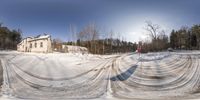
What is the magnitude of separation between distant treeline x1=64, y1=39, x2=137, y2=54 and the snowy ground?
247 centimetres

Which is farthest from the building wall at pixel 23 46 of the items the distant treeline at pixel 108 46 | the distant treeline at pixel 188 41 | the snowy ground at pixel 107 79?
the distant treeline at pixel 188 41

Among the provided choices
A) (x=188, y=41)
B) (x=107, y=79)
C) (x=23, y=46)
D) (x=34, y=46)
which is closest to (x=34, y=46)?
(x=34, y=46)

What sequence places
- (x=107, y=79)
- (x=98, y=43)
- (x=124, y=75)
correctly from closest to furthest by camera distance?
(x=107, y=79), (x=124, y=75), (x=98, y=43)

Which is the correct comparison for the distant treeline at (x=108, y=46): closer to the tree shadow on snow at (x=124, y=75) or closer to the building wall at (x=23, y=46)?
the building wall at (x=23, y=46)

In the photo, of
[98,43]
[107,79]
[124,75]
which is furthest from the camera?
[98,43]

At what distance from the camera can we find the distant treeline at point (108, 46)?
1310 centimetres

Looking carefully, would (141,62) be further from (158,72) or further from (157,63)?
(158,72)

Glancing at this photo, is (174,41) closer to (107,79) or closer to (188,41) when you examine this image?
(188,41)

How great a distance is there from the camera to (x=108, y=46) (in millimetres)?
15062

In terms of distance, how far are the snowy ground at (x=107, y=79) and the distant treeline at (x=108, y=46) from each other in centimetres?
247

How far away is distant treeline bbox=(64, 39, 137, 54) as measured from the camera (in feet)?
43.0

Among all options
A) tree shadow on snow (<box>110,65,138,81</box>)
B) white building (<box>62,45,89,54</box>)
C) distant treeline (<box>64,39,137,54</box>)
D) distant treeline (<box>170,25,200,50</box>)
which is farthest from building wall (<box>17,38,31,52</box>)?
distant treeline (<box>170,25,200,50</box>)

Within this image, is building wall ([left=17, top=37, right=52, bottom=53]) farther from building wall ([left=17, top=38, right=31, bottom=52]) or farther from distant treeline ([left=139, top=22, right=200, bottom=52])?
distant treeline ([left=139, top=22, right=200, bottom=52])

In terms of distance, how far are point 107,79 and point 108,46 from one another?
7.19 m
